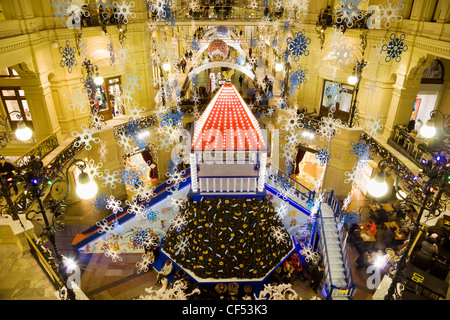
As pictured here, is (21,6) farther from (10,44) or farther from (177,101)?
(177,101)

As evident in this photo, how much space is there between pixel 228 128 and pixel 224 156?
1566mm

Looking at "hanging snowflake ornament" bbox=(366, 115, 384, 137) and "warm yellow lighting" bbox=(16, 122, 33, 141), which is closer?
"warm yellow lighting" bbox=(16, 122, 33, 141)

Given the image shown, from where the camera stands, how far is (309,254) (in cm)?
1234

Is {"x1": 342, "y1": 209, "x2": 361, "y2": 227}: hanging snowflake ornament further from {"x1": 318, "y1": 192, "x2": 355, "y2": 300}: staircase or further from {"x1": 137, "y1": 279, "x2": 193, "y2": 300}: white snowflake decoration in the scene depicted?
{"x1": 137, "y1": 279, "x2": 193, "y2": 300}: white snowflake decoration

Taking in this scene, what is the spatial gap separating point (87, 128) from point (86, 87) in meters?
2.07

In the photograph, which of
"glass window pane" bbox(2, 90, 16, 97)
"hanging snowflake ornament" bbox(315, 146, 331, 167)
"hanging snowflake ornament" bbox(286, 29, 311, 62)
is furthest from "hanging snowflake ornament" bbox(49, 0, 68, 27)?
"hanging snowflake ornament" bbox(315, 146, 331, 167)

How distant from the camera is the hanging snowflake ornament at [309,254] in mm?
12116

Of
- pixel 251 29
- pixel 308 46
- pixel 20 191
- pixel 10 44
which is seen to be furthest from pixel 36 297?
pixel 251 29

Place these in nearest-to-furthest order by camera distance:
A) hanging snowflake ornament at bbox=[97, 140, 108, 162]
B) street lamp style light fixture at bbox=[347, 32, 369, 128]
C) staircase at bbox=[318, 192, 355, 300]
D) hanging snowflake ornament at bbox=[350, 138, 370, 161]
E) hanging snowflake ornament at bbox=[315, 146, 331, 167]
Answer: staircase at bbox=[318, 192, 355, 300], street lamp style light fixture at bbox=[347, 32, 369, 128], hanging snowflake ornament at bbox=[350, 138, 370, 161], hanging snowflake ornament at bbox=[97, 140, 108, 162], hanging snowflake ornament at bbox=[315, 146, 331, 167]

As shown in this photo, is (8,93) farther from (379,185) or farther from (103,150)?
(379,185)

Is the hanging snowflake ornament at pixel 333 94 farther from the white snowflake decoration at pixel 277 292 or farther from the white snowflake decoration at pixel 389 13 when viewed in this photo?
the white snowflake decoration at pixel 277 292

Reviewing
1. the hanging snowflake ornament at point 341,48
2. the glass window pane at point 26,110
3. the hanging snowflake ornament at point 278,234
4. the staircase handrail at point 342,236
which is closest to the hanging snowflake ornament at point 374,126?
the hanging snowflake ornament at point 341,48

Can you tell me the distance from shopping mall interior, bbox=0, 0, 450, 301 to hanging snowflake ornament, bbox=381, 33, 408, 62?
80 millimetres

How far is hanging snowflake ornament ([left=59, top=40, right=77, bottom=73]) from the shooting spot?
1301 cm
